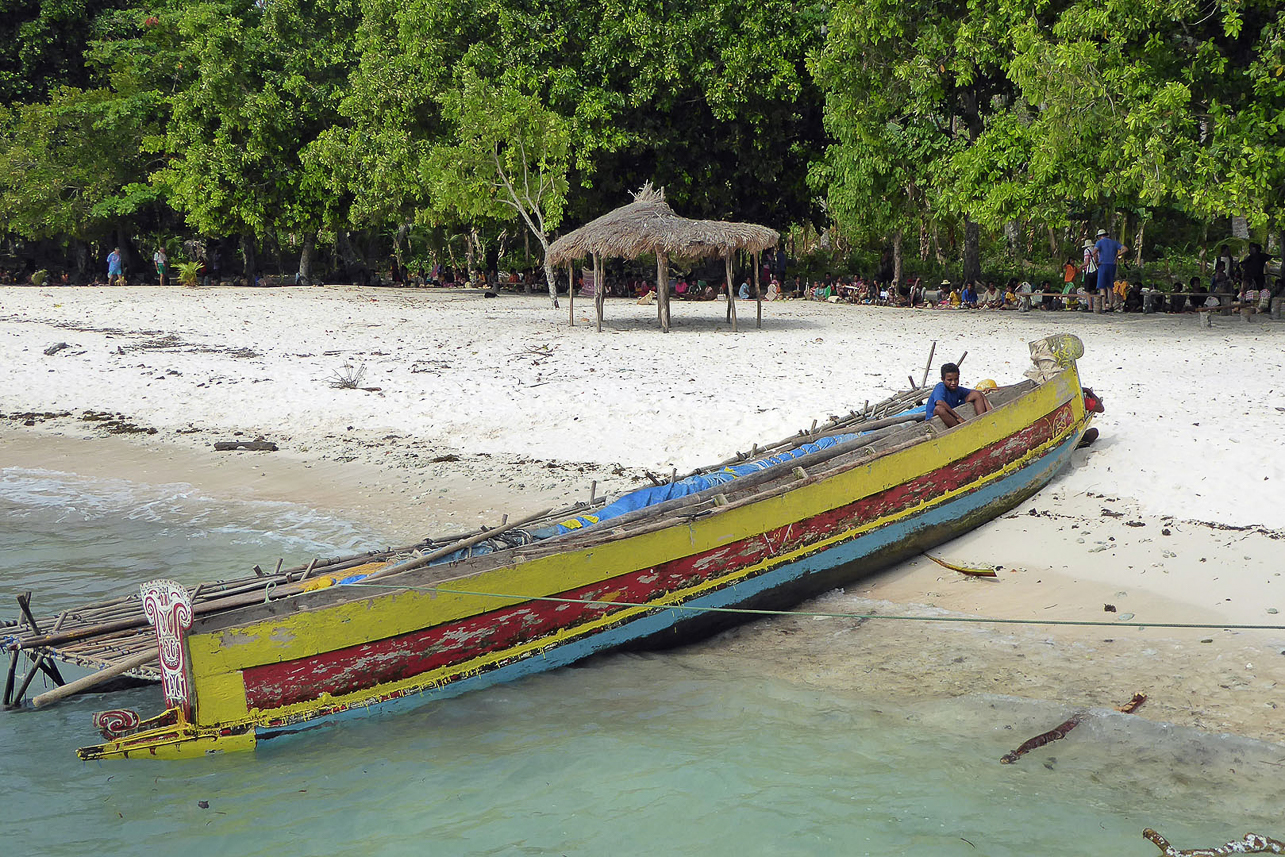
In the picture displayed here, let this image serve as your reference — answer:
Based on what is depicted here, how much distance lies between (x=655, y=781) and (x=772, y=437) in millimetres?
5935

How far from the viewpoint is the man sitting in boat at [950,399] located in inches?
329

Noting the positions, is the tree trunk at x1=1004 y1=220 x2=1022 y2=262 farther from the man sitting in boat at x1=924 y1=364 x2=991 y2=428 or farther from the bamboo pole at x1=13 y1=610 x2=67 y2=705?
the bamboo pole at x1=13 y1=610 x2=67 y2=705

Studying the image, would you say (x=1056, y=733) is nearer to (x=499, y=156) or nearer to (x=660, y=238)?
(x=660, y=238)

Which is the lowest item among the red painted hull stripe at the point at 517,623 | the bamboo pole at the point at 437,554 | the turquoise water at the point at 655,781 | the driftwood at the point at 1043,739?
the turquoise water at the point at 655,781

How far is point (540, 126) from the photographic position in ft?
77.8

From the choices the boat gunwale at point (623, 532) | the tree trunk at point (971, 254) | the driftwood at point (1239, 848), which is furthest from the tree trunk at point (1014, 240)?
the driftwood at point (1239, 848)

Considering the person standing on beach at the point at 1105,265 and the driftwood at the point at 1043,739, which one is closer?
the driftwood at the point at 1043,739

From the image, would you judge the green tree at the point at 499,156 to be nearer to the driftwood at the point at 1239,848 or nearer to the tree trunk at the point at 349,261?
the tree trunk at the point at 349,261

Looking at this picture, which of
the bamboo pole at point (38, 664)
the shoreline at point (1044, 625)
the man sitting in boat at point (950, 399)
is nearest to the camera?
the bamboo pole at point (38, 664)

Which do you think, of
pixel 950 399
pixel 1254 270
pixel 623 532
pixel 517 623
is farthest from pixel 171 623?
pixel 1254 270

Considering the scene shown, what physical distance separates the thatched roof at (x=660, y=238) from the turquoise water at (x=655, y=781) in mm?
12971

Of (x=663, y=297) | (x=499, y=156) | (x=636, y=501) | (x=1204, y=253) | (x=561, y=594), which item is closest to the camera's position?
(x=561, y=594)

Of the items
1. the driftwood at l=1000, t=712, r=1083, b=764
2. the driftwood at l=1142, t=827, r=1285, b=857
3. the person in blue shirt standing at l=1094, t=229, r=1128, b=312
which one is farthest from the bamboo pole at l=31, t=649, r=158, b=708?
the person in blue shirt standing at l=1094, t=229, r=1128, b=312

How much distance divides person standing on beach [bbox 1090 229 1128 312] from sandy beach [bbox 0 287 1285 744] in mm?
1312
